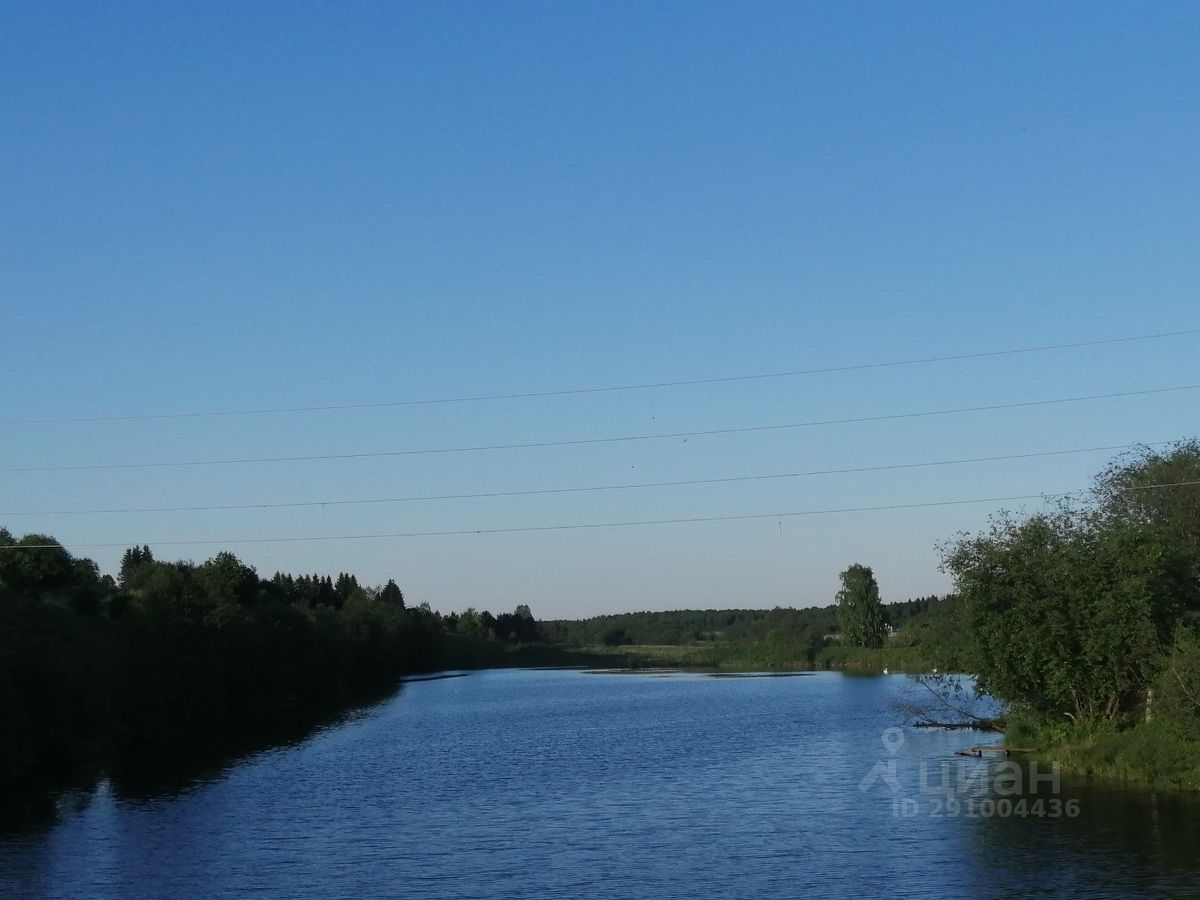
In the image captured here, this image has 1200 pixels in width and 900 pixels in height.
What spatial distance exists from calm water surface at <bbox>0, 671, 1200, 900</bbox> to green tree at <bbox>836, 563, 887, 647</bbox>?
90.8 m

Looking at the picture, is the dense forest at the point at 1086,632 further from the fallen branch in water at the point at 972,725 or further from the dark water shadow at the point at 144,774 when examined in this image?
the dark water shadow at the point at 144,774

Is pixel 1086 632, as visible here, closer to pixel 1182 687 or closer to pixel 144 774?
pixel 1182 687

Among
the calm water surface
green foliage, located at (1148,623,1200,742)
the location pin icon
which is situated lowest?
the calm water surface

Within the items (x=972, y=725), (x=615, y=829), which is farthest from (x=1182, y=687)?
(x=972, y=725)

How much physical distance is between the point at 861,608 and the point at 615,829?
12187 cm

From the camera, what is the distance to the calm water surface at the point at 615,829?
100 ft

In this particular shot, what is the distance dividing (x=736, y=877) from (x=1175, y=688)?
17.6 m

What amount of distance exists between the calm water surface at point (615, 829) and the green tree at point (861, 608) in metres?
90.8

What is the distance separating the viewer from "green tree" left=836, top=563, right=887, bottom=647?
155m

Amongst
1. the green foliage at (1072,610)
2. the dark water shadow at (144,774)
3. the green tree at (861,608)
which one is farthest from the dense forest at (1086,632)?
the green tree at (861,608)

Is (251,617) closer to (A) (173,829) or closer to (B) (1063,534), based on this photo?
(A) (173,829)

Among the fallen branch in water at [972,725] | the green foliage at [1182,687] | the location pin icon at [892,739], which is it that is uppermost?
the green foliage at [1182,687]

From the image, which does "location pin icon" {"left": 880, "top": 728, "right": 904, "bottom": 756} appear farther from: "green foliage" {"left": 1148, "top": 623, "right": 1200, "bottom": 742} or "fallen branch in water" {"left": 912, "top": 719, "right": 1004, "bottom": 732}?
"green foliage" {"left": 1148, "top": 623, "right": 1200, "bottom": 742}

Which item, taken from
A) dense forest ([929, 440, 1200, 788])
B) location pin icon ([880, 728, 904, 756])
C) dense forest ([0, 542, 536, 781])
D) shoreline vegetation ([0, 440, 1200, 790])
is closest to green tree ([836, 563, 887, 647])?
dense forest ([0, 542, 536, 781])
